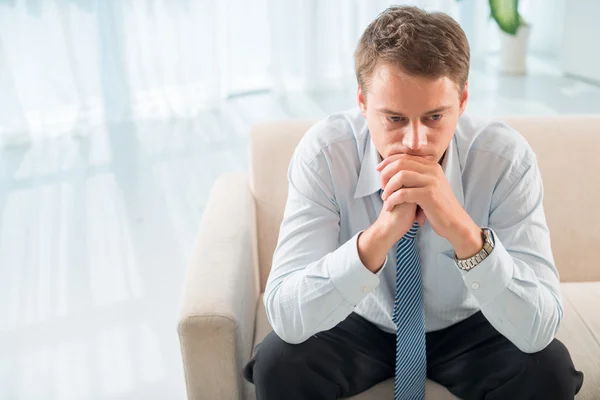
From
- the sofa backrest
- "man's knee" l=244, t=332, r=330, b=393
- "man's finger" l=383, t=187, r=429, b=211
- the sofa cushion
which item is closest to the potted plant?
the sofa backrest

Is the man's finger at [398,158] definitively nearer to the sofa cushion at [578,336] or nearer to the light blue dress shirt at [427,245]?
the light blue dress shirt at [427,245]

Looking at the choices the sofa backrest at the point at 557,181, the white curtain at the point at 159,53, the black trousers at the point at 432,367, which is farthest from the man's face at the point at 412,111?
the white curtain at the point at 159,53

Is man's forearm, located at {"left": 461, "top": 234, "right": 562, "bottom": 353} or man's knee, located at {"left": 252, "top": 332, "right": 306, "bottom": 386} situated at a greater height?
man's forearm, located at {"left": 461, "top": 234, "right": 562, "bottom": 353}

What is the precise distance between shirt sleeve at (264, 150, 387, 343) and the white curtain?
2814mm

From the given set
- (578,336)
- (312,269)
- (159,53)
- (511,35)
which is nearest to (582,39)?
(511,35)

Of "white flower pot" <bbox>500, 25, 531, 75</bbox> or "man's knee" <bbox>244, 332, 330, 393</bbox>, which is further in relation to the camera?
"white flower pot" <bbox>500, 25, 531, 75</bbox>

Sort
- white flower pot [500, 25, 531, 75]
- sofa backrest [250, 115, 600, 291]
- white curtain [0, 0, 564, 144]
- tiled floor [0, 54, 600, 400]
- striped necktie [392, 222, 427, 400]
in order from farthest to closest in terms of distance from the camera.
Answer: white flower pot [500, 25, 531, 75] → white curtain [0, 0, 564, 144] → tiled floor [0, 54, 600, 400] → sofa backrest [250, 115, 600, 291] → striped necktie [392, 222, 427, 400]

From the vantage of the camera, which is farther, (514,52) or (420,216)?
(514,52)

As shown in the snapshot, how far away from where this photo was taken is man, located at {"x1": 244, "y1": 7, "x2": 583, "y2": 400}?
1282mm

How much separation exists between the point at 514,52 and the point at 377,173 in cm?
354

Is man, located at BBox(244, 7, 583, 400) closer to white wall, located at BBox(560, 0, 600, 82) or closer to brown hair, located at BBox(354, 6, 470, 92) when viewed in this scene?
brown hair, located at BBox(354, 6, 470, 92)

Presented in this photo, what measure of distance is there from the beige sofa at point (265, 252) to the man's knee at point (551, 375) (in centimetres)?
15

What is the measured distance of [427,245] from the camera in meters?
1.45

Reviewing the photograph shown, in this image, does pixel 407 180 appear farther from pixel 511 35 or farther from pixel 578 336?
pixel 511 35
